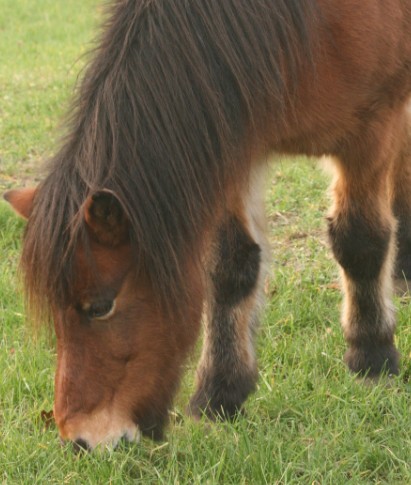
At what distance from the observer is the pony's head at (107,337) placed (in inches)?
98.3

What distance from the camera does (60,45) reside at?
1192cm

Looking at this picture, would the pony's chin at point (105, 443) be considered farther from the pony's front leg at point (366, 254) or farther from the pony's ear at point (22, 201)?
the pony's front leg at point (366, 254)

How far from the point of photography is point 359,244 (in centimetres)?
354

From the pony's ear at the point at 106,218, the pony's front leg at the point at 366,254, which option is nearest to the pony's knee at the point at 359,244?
the pony's front leg at the point at 366,254

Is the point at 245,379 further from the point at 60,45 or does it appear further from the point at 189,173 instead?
the point at 60,45

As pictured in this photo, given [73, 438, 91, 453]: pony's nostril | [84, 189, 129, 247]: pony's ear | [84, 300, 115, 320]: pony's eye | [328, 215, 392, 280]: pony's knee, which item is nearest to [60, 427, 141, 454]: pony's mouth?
[73, 438, 91, 453]: pony's nostril

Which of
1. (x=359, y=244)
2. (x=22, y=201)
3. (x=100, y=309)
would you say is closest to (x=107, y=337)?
(x=100, y=309)

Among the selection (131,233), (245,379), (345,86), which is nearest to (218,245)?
(245,379)

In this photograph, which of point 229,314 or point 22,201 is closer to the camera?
point 22,201

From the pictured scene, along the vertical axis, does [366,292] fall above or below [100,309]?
below

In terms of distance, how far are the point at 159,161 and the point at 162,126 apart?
111mm

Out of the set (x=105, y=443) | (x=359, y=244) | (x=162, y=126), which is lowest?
(x=359, y=244)

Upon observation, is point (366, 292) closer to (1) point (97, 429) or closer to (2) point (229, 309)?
(2) point (229, 309)

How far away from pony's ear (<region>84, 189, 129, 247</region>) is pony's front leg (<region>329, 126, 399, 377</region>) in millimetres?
1185
